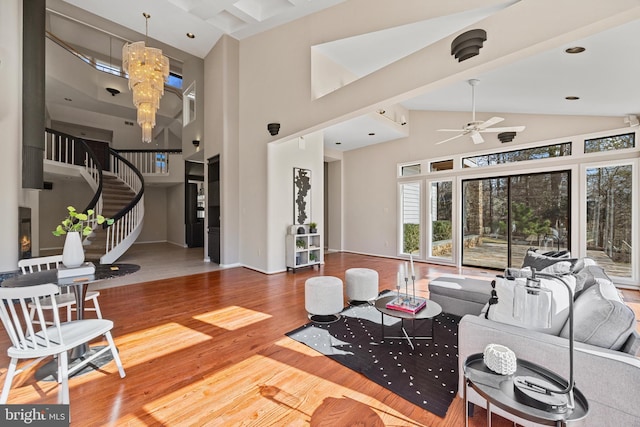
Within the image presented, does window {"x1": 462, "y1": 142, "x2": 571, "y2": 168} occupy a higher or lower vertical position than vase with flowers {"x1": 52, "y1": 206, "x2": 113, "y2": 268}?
higher

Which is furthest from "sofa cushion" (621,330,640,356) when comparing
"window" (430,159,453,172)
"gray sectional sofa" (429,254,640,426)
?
"window" (430,159,453,172)

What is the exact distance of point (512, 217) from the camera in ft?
19.7

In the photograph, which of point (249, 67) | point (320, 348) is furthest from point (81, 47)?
point (320, 348)

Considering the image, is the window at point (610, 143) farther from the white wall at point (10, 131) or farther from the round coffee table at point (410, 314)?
the white wall at point (10, 131)

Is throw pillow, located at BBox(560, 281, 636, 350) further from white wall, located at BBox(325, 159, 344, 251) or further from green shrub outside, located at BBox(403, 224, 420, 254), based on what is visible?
white wall, located at BBox(325, 159, 344, 251)

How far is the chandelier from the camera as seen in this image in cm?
486

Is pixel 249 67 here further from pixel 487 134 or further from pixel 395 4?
pixel 487 134

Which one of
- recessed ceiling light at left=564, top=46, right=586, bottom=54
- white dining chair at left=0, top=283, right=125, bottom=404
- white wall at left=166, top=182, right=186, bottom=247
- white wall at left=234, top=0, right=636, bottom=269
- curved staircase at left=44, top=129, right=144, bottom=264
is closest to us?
white dining chair at left=0, top=283, right=125, bottom=404

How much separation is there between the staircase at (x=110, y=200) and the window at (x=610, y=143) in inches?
399

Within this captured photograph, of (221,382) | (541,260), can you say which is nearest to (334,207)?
(541,260)

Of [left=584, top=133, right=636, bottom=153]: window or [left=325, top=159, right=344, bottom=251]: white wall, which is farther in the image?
[left=325, top=159, right=344, bottom=251]: white wall

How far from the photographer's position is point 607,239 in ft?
16.2

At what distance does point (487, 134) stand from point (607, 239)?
283cm

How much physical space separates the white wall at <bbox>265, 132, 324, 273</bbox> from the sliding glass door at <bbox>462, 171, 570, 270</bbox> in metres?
3.58
